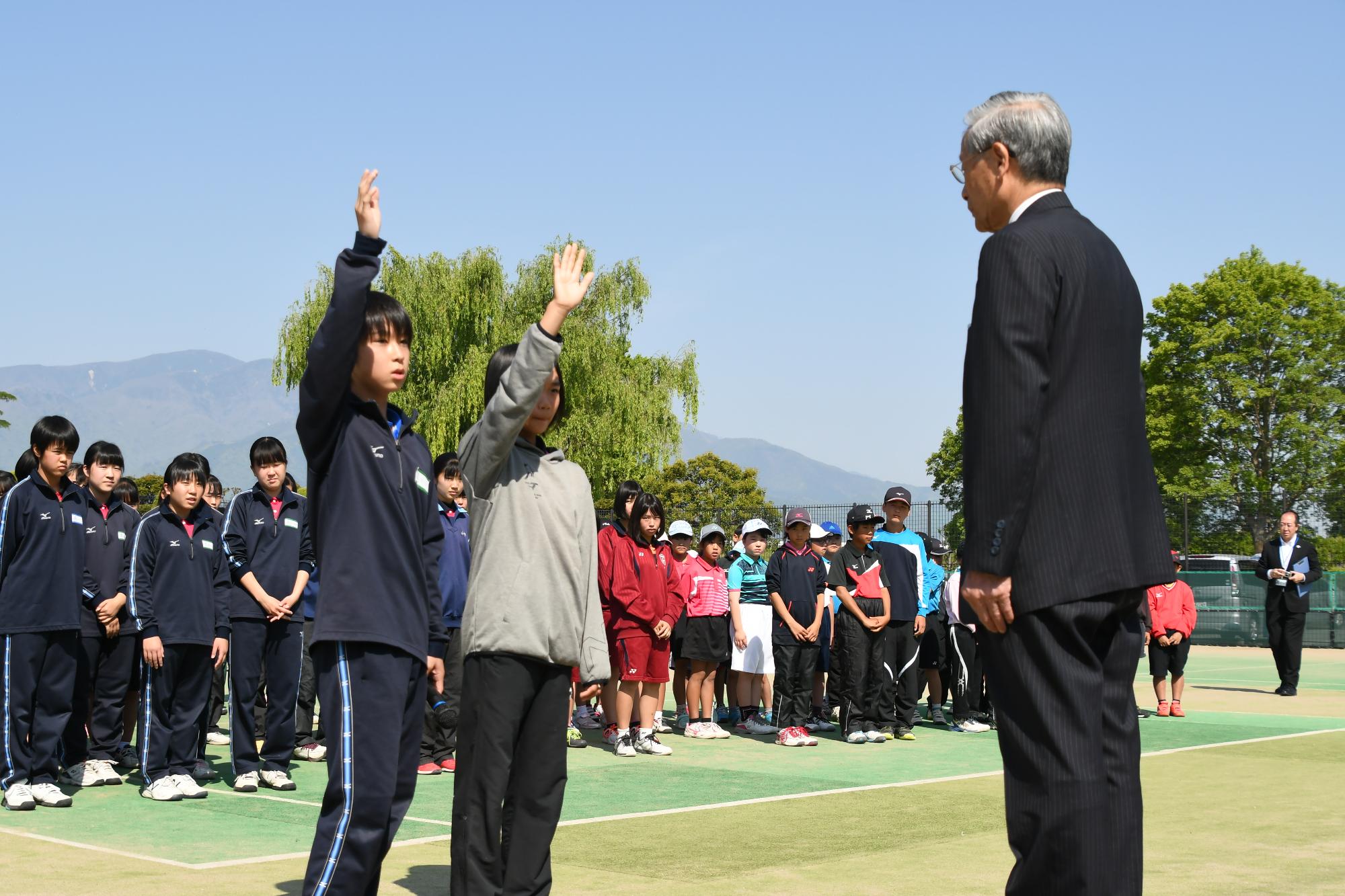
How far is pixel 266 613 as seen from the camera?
913 cm

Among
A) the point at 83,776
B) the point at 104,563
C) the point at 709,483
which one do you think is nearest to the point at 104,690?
the point at 83,776

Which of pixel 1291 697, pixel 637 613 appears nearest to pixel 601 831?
pixel 637 613

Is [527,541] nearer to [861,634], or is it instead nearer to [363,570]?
[363,570]

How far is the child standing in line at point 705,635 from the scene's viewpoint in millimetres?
12945

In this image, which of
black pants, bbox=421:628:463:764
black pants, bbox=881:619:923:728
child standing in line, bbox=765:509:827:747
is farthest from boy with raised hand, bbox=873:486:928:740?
black pants, bbox=421:628:463:764

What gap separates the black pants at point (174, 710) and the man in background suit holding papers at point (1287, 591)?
43.8 ft

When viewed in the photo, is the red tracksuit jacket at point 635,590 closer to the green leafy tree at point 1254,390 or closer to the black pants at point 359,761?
the black pants at point 359,761

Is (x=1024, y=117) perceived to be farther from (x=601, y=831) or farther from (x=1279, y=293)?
(x=1279, y=293)

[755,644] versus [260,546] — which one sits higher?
[260,546]

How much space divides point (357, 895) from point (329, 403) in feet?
4.65

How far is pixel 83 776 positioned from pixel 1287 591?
47.9ft

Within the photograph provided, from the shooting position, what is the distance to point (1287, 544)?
712 inches

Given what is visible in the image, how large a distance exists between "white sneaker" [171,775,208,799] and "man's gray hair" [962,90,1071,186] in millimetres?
6674

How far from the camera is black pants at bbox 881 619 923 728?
1253 cm
